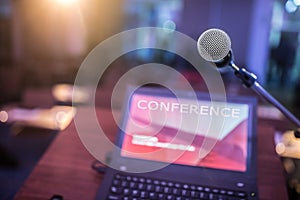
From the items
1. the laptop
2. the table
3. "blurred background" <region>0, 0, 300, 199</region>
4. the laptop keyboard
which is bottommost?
"blurred background" <region>0, 0, 300, 199</region>

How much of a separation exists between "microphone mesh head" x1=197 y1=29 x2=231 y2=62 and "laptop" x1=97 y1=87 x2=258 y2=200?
0.18 metres

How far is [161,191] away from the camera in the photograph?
692 mm

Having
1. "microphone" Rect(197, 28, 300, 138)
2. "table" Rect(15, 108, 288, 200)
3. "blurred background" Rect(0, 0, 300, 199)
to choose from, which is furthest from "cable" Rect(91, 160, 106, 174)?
"blurred background" Rect(0, 0, 300, 199)

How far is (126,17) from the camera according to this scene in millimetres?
4031

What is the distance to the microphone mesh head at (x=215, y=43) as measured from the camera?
1.95 ft

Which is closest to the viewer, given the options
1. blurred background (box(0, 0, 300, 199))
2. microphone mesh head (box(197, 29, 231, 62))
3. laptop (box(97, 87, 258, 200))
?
microphone mesh head (box(197, 29, 231, 62))

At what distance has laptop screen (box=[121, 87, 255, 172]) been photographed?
742mm

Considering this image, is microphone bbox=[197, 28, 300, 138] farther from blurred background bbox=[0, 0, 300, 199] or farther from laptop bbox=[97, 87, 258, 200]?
blurred background bbox=[0, 0, 300, 199]

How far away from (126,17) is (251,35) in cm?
129

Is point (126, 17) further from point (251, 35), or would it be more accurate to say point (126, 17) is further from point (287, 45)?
point (287, 45)

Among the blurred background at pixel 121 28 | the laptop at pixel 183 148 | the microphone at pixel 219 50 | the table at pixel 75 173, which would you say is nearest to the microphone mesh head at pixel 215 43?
the microphone at pixel 219 50

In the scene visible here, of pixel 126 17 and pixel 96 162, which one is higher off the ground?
pixel 96 162

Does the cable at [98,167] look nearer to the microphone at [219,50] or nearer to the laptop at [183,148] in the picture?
the laptop at [183,148]

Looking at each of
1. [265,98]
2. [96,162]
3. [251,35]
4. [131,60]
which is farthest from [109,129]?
[251,35]
